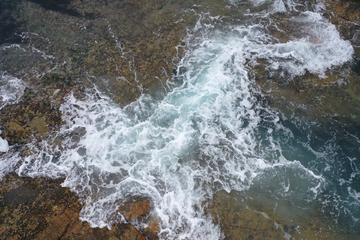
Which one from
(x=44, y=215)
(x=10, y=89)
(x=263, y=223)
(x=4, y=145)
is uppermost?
(x=10, y=89)

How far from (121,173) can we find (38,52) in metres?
8.46

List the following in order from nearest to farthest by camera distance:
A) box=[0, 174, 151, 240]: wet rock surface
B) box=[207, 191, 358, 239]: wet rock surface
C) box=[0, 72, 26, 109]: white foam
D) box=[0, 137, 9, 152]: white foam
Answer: box=[0, 174, 151, 240]: wet rock surface, box=[207, 191, 358, 239]: wet rock surface, box=[0, 137, 9, 152]: white foam, box=[0, 72, 26, 109]: white foam

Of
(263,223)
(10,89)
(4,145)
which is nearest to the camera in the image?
(263,223)

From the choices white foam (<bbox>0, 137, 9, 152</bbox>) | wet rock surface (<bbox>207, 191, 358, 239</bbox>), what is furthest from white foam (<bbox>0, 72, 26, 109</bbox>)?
wet rock surface (<bbox>207, 191, 358, 239</bbox>)

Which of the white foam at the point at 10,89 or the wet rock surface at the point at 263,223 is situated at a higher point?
the white foam at the point at 10,89

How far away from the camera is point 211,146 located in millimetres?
9391

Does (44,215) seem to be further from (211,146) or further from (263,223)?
(263,223)

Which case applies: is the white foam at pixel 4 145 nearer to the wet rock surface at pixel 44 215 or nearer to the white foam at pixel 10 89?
the wet rock surface at pixel 44 215

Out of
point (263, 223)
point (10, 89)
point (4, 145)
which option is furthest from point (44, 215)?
point (263, 223)

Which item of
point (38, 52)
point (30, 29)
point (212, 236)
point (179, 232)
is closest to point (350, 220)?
point (212, 236)

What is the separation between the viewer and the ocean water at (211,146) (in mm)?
8172

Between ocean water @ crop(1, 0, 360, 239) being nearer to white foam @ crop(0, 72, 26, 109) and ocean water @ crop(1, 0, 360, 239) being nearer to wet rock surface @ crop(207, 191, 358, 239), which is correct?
wet rock surface @ crop(207, 191, 358, 239)

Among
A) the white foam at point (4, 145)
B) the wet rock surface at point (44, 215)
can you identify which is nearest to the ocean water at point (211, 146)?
the wet rock surface at point (44, 215)

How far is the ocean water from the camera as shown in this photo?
817 centimetres
